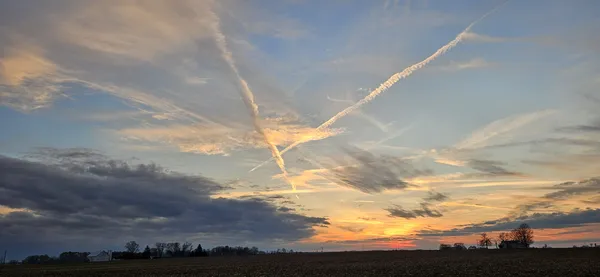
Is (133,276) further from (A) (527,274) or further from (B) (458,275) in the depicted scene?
(A) (527,274)

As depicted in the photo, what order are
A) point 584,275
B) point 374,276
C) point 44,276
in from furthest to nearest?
point 44,276, point 374,276, point 584,275

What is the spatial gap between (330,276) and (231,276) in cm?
1310

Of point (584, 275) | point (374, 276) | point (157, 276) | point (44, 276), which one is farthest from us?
point (44, 276)

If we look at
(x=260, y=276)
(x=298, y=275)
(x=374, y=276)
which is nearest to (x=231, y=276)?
(x=260, y=276)

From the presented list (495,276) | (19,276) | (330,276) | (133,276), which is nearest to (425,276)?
(495,276)

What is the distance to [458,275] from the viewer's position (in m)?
53.8

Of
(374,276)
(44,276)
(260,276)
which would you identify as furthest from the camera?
(44,276)

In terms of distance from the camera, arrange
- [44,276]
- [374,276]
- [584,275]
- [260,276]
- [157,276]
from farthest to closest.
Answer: [44,276], [157,276], [260,276], [374,276], [584,275]

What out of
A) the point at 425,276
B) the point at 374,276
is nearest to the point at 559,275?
the point at 425,276

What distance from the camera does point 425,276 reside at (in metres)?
54.0

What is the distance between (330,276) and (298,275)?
4.81m

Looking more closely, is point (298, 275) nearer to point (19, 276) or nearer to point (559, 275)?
point (559, 275)

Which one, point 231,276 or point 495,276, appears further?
point 231,276

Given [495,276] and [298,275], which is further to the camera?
[298,275]
